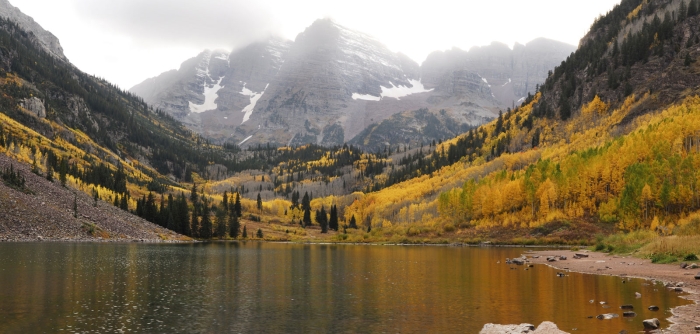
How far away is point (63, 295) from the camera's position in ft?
135

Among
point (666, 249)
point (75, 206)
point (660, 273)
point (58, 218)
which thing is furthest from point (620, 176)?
point (75, 206)

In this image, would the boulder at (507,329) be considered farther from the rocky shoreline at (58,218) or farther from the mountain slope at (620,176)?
the rocky shoreline at (58,218)

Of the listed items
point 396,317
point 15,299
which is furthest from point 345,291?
point 15,299

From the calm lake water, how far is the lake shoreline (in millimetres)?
1152

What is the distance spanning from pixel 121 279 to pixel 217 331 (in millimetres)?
28774

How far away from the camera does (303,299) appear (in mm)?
41906

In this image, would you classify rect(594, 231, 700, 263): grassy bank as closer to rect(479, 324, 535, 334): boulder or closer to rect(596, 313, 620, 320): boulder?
rect(596, 313, 620, 320): boulder

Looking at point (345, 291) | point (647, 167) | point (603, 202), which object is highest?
point (647, 167)

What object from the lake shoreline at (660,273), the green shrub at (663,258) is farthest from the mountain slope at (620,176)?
the lake shoreline at (660,273)

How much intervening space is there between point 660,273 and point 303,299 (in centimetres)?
3567

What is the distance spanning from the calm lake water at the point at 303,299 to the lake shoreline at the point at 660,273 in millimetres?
1152

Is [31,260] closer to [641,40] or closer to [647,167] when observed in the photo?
[647,167]

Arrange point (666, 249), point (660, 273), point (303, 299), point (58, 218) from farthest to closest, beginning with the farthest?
point (58, 218), point (666, 249), point (660, 273), point (303, 299)

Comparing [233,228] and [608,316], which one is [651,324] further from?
[233,228]
